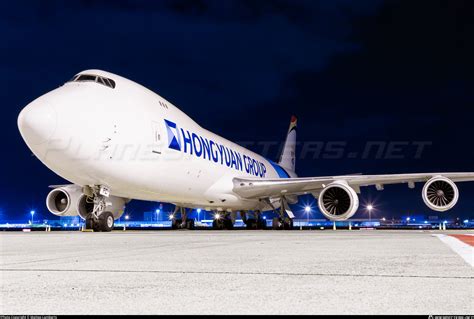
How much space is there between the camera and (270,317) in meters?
2.75

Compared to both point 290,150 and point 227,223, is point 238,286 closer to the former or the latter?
point 227,223

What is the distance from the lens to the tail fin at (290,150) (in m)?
38.4

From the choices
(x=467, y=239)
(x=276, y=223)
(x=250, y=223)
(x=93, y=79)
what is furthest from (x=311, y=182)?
(x=467, y=239)

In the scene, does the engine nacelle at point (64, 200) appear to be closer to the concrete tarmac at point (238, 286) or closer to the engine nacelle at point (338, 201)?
the engine nacelle at point (338, 201)

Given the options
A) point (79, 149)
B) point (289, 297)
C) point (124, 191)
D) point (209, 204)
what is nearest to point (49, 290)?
point (289, 297)

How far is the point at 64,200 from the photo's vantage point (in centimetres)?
1934

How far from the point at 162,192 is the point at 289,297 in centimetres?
1466

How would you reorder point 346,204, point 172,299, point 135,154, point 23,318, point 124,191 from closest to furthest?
point 23,318, point 172,299, point 135,154, point 124,191, point 346,204

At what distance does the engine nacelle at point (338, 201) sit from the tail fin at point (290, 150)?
58.0 ft

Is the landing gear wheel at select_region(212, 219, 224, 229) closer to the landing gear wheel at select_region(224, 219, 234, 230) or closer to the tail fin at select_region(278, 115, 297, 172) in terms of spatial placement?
the landing gear wheel at select_region(224, 219, 234, 230)

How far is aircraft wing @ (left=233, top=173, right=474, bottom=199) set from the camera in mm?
20797

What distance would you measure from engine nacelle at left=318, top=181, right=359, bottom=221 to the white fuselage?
4693mm

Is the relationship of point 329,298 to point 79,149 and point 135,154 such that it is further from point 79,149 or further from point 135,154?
point 135,154

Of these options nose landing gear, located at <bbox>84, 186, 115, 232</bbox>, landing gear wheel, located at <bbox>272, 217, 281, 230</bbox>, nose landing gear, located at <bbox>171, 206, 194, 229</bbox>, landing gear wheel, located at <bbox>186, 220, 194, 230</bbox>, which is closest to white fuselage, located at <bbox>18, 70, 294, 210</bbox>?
nose landing gear, located at <bbox>84, 186, 115, 232</bbox>
